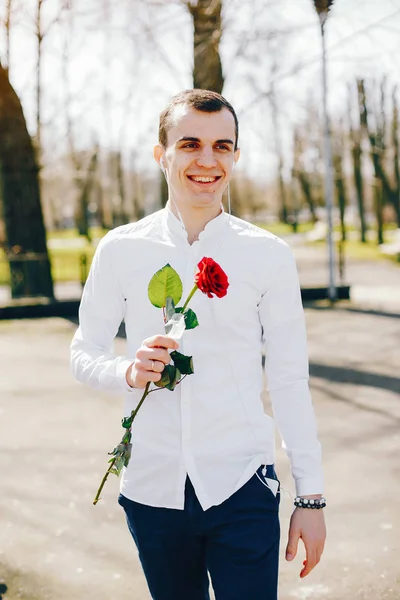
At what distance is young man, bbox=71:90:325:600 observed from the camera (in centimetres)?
204

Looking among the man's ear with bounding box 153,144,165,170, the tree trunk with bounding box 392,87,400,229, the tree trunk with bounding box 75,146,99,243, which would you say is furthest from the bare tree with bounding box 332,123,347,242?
the man's ear with bounding box 153,144,165,170

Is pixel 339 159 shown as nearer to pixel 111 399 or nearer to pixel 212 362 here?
pixel 111 399

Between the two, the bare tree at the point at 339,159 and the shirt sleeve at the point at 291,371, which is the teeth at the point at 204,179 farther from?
the bare tree at the point at 339,159

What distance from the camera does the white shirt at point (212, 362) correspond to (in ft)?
6.72

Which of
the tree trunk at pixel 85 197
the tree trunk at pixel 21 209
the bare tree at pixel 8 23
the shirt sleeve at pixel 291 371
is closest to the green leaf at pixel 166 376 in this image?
the shirt sleeve at pixel 291 371

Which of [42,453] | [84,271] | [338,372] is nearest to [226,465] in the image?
[42,453]

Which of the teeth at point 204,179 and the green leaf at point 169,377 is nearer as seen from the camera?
the green leaf at point 169,377

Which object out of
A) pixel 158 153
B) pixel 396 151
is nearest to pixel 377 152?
pixel 396 151

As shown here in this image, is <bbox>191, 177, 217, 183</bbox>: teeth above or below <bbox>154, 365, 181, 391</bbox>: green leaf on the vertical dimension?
above

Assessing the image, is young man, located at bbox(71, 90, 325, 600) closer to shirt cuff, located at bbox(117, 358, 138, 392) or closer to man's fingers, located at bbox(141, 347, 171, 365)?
shirt cuff, located at bbox(117, 358, 138, 392)

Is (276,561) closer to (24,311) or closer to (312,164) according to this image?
(24,311)

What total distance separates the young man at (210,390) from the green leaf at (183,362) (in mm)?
126

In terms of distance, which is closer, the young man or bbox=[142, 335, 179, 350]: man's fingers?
bbox=[142, 335, 179, 350]: man's fingers

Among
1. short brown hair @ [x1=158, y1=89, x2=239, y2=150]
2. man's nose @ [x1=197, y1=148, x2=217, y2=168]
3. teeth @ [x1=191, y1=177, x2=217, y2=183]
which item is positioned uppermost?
short brown hair @ [x1=158, y1=89, x2=239, y2=150]
